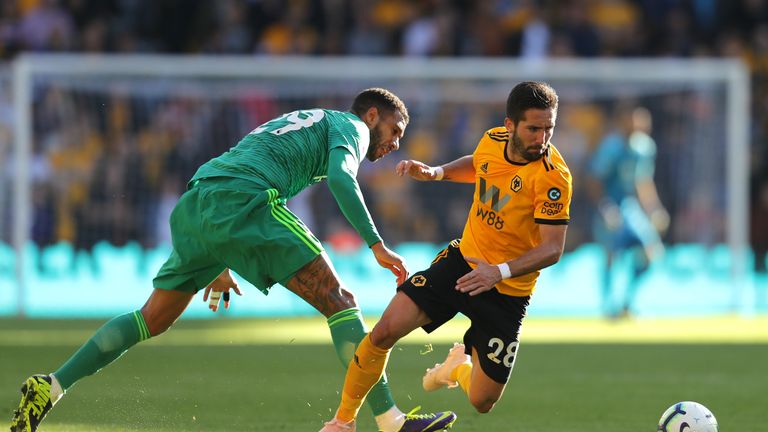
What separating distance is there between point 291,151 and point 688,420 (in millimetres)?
2405

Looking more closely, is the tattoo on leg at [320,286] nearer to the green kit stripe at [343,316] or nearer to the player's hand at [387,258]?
the green kit stripe at [343,316]

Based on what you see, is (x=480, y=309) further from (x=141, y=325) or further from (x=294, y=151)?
(x=141, y=325)

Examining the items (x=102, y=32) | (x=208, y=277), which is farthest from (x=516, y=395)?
(x=102, y=32)

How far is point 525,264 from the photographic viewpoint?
6.30 m

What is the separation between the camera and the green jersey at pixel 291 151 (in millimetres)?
6742

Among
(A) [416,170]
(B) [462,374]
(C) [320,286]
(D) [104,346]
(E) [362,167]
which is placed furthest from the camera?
(E) [362,167]

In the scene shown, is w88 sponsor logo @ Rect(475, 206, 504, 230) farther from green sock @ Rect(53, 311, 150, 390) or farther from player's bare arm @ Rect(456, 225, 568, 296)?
green sock @ Rect(53, 311, 150, 390)

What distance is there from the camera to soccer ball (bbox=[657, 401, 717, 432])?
6.57 metres

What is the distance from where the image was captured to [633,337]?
13.3 metres

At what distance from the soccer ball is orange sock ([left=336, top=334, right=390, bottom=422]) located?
1467 millimetres

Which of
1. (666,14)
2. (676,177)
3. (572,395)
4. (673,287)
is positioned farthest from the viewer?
(666,14)

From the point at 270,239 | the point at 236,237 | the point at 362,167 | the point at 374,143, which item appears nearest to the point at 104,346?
the point at 236,237

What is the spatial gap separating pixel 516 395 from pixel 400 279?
245 centimetres

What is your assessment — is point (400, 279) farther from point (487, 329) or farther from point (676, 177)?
point (676, 177)
